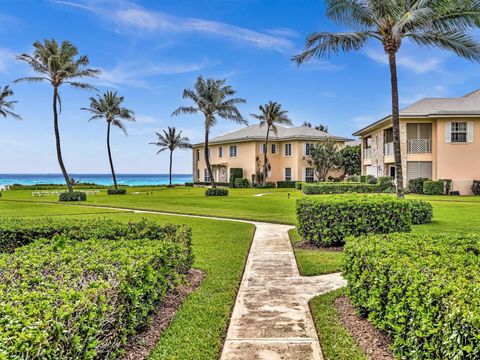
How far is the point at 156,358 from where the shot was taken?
4.24 m

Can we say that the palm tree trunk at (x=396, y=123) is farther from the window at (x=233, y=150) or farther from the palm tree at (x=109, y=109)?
the window at (x=233, y=150)

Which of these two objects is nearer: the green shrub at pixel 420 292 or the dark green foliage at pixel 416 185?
the green shrub at pixel 420 292

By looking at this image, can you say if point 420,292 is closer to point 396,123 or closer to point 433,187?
point 396,123

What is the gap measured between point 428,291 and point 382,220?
7022 millimetres

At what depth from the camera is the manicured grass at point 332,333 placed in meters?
4.32

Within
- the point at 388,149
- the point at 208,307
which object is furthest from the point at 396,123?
the point at 388,149

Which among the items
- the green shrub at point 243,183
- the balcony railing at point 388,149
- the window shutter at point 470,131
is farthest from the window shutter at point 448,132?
the green shrub at point 243,183

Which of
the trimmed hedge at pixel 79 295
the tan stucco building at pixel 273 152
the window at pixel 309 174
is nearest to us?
the trimmed hedge at pixel 79 295

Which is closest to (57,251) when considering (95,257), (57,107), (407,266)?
(95,257)

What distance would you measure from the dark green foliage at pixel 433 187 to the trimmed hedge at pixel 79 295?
26889 mm

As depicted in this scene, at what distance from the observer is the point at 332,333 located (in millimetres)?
4863

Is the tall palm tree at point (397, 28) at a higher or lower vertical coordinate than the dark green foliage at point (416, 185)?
higher

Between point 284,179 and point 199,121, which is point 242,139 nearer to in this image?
point 284,179

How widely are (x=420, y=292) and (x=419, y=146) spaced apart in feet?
100
